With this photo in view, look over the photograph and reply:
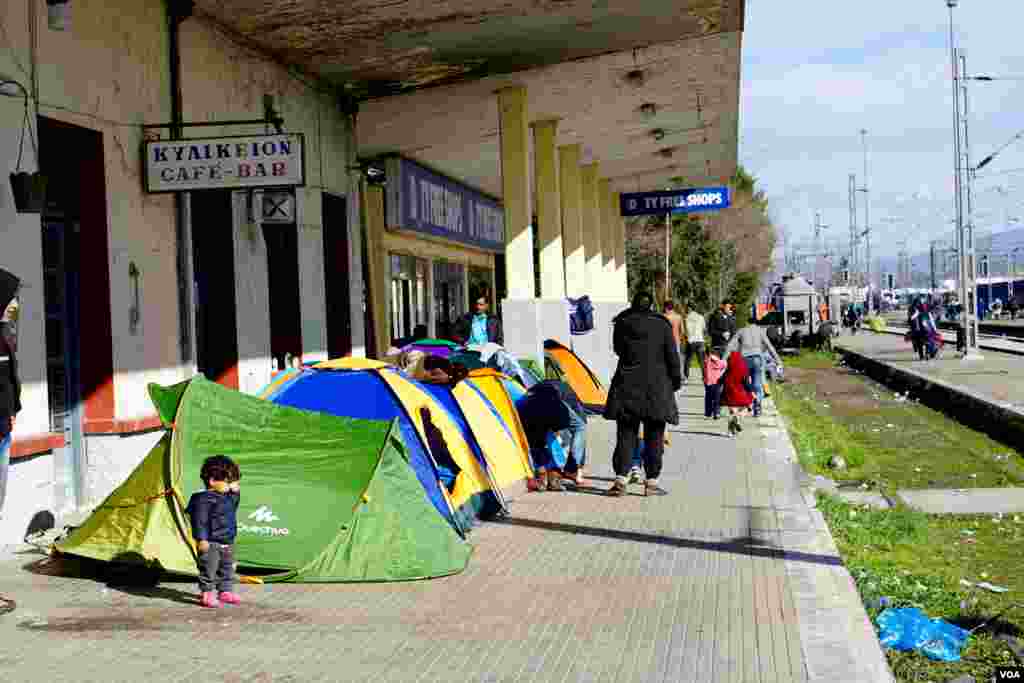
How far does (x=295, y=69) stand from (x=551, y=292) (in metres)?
7.39

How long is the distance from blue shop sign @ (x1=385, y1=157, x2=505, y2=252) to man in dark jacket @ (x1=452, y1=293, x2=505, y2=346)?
3.22m

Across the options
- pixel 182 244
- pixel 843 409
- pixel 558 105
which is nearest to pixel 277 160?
pixel 182 244

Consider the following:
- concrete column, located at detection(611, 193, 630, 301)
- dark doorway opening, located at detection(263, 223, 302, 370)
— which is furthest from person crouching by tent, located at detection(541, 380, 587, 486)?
concrete column, located at detection(611, 193, 630, 301)

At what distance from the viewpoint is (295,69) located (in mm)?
15844

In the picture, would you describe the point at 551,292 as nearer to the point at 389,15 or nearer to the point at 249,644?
the point at 389,15

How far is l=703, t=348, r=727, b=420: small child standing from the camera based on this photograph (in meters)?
19.9

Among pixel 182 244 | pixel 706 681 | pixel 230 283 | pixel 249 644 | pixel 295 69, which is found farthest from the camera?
pixel 295 69

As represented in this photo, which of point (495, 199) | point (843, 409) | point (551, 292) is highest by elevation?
point (495, 199)

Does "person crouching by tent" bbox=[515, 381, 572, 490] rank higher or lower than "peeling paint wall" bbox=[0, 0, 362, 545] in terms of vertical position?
lower

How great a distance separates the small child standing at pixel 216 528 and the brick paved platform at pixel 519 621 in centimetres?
15

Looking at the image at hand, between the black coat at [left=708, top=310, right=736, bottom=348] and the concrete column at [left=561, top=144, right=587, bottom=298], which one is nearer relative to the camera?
the black coat at [left=708, top=310, right=736, bottom=348]

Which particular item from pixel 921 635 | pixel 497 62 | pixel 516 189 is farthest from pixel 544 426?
Answer: pixel 516 189

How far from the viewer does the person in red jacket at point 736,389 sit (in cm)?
1851

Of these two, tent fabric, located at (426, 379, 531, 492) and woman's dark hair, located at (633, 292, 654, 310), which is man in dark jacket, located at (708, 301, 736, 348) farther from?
tent fabric, located at (426, 379, 531, 492)
